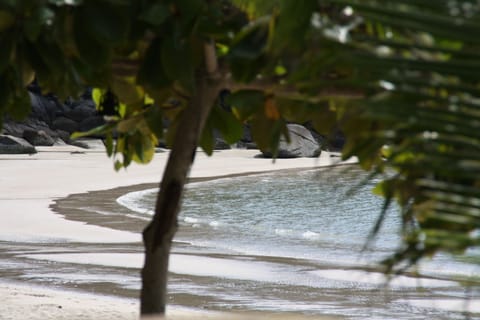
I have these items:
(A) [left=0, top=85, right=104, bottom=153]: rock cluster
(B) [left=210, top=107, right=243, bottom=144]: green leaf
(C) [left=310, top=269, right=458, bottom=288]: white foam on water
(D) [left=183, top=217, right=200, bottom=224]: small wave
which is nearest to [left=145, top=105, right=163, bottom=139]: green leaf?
(B) [left=210, top=107, right=243, bottom=144]: green leaf

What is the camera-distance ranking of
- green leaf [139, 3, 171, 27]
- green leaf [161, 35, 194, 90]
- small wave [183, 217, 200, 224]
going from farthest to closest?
small wave [183, 217, 200, 224] → green leaf [161, 35, 194, 90] → green leaf [139, 3, 171, 27]

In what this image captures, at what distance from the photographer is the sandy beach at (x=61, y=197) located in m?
6.46

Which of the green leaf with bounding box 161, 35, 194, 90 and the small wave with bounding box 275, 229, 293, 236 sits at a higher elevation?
the green leaf with bounding box 161, 35, 194, 90

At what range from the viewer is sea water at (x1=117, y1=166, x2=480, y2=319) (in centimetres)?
855

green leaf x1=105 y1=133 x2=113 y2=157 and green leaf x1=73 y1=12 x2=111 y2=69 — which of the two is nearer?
green leaf x1=73 y1=12 x2=111 y2=69

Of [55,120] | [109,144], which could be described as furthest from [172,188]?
[55,120]

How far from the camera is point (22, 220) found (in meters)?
14.7

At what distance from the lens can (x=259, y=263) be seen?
1111cm

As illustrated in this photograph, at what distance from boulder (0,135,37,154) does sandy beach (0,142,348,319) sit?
2.00 ft

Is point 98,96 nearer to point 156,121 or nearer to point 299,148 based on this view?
point 156,121

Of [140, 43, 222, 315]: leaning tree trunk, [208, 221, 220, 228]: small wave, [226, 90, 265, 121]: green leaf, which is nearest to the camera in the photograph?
[226, 90, 265, 121]: green leaf

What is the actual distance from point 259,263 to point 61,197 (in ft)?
28.3

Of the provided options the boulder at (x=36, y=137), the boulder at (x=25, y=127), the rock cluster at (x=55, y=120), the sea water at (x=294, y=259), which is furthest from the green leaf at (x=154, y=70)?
the boulder at (x=25, y=127)

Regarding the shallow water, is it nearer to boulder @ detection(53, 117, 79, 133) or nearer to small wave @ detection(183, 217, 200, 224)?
small wave @ detection(183, 217, 200, 224)
